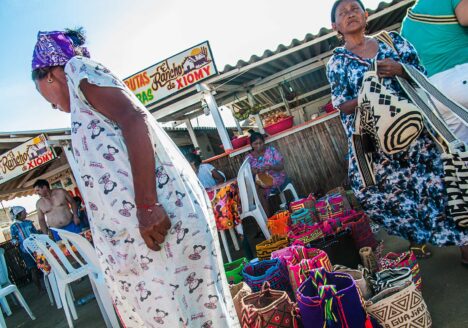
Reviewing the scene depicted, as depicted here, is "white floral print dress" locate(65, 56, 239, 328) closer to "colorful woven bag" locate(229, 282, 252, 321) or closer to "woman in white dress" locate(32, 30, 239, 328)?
"woman in white dress" locate(32, 30, 239, 328)

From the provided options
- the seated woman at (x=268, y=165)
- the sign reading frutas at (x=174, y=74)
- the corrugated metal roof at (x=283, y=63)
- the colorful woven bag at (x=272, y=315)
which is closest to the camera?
the colorful woven bag at (x=272, y=315)

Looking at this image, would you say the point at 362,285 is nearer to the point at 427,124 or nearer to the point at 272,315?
the point at 272,315

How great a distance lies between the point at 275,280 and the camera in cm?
219

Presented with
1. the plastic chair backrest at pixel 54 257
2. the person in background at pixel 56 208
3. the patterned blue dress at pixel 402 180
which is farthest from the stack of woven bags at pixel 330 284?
the person in background at pixel 56 208

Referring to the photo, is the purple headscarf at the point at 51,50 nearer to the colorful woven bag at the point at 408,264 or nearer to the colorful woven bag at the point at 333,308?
the colorful woven bag at the point at 333,308

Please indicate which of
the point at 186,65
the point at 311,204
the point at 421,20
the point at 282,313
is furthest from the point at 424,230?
the point at 186,65

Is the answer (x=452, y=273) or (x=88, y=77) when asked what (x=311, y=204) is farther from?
(x=88, y=77)

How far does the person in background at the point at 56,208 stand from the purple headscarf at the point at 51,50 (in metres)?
5.30

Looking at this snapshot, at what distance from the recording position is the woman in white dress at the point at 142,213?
3.33 ft

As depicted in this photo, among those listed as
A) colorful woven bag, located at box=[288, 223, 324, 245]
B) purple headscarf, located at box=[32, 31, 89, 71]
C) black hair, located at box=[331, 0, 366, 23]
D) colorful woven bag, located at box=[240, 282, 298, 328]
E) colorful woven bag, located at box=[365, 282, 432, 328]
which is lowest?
colorful woven bag, located at box=[365, 282, 432, 328]

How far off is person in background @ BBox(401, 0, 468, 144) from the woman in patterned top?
11 cm

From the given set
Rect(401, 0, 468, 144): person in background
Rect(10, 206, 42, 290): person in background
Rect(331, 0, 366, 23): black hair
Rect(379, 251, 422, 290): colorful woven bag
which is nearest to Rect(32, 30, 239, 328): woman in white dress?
Rect(379, 251, 422, 290): colorful woven bag

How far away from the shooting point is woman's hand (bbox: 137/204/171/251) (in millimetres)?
971

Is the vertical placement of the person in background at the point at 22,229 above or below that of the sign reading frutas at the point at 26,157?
below
